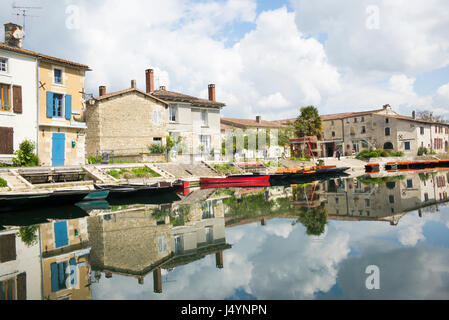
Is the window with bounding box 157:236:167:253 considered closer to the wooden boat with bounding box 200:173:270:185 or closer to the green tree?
the wooden boat with bounding box 200:173:270:185

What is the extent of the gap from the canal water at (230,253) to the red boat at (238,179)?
445 inches

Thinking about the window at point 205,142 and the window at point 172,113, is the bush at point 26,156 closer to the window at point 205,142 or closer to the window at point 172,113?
the window at point 172,113

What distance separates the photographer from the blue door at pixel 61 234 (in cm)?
941

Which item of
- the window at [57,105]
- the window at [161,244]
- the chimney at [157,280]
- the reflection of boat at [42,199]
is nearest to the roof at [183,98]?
the window at [57,105]

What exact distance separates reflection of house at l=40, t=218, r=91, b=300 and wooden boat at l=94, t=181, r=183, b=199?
251 inches

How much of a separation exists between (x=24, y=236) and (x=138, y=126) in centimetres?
2179

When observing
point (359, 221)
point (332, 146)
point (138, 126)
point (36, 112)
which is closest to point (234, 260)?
point (359, 221)

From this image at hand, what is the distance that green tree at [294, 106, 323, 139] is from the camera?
161ft
